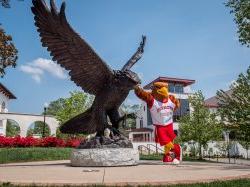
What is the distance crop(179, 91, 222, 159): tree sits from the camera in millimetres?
27969

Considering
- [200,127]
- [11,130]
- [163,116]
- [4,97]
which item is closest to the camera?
[163,116]

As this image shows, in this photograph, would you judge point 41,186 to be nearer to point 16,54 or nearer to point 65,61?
point 65,61

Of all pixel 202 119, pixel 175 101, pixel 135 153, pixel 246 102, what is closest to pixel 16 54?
pixel 135 153

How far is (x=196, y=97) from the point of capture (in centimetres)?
2998

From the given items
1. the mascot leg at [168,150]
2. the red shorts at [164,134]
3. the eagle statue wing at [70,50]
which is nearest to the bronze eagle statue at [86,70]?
the eagle statue wing at [70,50]

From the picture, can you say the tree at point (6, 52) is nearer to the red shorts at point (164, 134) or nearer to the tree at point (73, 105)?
the red shorts at point (164, 134)

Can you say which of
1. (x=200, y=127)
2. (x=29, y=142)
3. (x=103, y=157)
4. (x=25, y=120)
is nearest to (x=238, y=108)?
(x=103, y=157)

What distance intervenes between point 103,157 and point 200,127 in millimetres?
18200

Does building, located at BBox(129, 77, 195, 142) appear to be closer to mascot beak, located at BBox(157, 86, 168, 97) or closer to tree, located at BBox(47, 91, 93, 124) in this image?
tree, located at BBox(47, 91, 93, 124)

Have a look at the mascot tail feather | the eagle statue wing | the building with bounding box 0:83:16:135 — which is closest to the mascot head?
the eagle statue wing

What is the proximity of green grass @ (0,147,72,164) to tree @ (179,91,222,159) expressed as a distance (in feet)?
43.9

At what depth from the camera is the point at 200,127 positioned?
27969mm

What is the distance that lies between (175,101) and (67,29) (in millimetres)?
5184

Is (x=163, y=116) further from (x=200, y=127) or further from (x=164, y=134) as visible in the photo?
(x=200, y=127)
